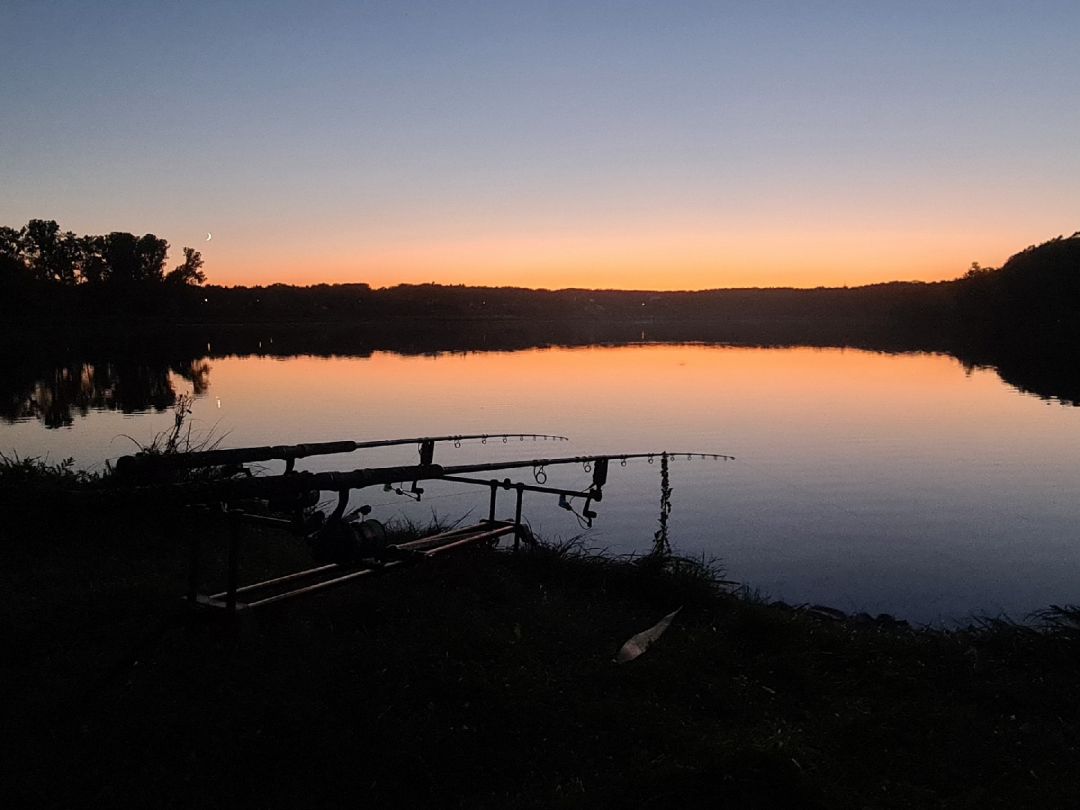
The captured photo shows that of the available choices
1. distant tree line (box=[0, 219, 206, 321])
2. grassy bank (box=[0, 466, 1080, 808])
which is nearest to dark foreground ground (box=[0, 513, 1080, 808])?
grassy bank (box=[0, 466, 1080, 808])

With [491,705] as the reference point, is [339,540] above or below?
above

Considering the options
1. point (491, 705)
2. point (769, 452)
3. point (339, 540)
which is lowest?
point (769, 452)

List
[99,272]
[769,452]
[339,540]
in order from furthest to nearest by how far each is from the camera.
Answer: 1. [99,272]
2. [769,452]
3. [339,540]

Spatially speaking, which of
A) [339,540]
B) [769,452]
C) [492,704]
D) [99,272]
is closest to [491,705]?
[492,704]

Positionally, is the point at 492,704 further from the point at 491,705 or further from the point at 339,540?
the point at 339,540

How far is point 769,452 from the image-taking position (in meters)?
21.8

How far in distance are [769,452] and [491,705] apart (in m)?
17.8

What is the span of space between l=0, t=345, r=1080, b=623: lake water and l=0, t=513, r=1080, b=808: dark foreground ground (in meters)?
4.02

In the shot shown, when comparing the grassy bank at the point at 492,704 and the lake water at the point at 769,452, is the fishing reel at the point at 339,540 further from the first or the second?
the lake water at the point at 769,452

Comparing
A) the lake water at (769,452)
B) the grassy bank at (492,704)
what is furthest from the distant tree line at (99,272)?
the grassy bank at (492,704)

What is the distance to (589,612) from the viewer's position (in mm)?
7316

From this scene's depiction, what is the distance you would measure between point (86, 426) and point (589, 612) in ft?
72.6

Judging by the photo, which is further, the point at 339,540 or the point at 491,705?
→ the point at 339,540

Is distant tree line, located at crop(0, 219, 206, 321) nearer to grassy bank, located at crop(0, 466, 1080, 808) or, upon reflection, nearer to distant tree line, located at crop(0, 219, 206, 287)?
distant tree line, located at crop(0, 219, 206, 287)
